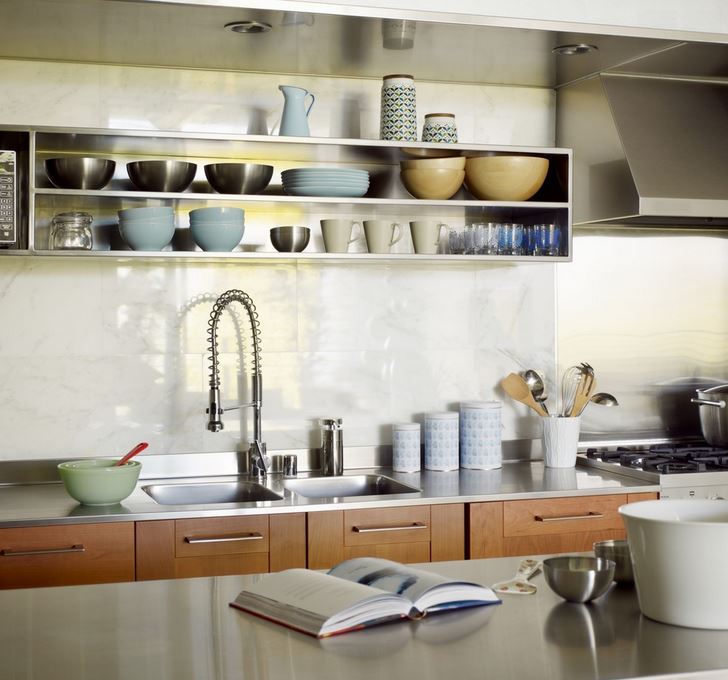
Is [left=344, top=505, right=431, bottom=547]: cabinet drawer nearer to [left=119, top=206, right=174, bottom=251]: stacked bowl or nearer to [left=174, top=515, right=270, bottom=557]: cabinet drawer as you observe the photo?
[left=174, top=515, right=270, bottom=557]: cabinet drawer

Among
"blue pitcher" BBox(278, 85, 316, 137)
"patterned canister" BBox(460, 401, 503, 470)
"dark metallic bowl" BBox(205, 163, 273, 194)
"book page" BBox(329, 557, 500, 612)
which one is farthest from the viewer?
"patterned canister" BBox(460, 401, 503, 470)

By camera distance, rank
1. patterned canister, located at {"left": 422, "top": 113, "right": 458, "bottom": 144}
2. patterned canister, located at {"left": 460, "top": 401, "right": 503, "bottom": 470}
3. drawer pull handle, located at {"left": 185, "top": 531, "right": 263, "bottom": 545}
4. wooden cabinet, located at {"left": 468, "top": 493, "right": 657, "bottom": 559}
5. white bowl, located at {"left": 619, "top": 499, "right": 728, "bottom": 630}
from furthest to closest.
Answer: patterned canister, located at {"left": 460, "top": 401, "right": 503, "bottom": 470}
patterned canister, located at {"left": 422, "top": 113, "right": 458, "bottom": 144}
wooden cabinet, located at {"left": 468, "top": 493, "right": 657, "bottom": 559}
drawer pull handle, located at {"left": 185, "top": 531, "right": 263, "bottom": 545}
white bowl, located at {"left": 619, "top": 499, "right": 728, "bottom": 630}

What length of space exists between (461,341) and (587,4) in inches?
48.7

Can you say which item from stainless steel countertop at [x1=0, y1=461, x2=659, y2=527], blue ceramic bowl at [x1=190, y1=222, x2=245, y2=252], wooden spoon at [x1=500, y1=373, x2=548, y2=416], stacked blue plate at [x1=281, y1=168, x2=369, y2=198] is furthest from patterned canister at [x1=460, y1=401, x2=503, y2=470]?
blue ceramic bowl at [x1=190, y1=222, x2=245, y2=252]

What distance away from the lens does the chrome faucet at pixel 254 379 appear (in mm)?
3244

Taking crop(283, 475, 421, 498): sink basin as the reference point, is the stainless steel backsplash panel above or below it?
above

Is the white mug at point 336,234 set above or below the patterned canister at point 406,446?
above

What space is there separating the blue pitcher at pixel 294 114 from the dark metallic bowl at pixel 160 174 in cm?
34

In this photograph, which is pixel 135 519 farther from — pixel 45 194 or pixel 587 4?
pixel 587 4

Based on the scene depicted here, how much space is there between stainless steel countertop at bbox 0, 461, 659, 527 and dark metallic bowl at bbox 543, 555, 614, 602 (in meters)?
1.30

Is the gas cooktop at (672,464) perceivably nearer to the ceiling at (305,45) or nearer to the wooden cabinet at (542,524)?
the wooden cabinet at (542,524)

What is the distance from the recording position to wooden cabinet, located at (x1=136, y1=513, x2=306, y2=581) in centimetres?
278

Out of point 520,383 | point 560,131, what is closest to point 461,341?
point 520,383

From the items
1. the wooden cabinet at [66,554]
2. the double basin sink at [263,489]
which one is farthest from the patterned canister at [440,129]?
the wooden cabinet at [66,554]
